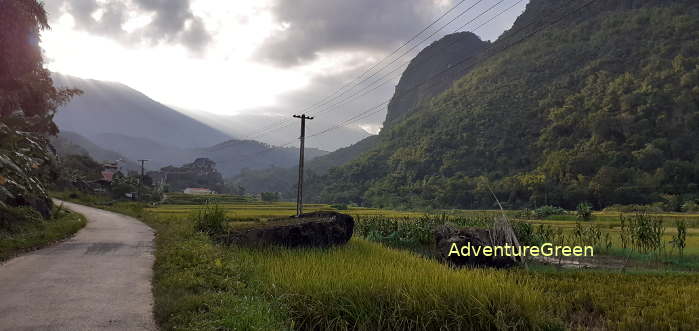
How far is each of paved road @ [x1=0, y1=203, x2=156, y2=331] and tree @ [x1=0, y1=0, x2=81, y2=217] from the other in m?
1.82

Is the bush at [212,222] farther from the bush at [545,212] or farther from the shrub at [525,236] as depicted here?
the bush at [545,212]

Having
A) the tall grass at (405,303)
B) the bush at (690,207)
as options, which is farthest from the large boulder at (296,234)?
the bush at (690,207)

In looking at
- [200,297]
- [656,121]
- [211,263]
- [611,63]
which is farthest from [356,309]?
[611,63]

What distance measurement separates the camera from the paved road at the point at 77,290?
596cm

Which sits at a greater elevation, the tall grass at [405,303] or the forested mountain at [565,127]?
the forested mountain at [565,127]

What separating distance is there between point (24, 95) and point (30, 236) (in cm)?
516

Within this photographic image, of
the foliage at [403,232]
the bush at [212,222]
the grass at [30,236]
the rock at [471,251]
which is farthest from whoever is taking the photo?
the foliage at [403,232]

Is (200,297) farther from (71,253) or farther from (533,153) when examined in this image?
(533,153)

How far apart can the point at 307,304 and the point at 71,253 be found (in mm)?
9406

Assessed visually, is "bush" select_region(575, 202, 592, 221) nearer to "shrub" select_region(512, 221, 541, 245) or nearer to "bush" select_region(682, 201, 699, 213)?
"bush" select_region(682, 201, 699, 213)

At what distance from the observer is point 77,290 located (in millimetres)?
7777

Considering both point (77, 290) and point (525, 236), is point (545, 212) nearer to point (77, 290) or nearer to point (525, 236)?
point (525, 236)

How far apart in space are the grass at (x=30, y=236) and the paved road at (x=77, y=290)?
1.86 feet

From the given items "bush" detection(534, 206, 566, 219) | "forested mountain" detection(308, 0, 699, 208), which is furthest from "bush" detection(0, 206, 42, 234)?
"forested mountain" detection(308, 0, 699, 208)
